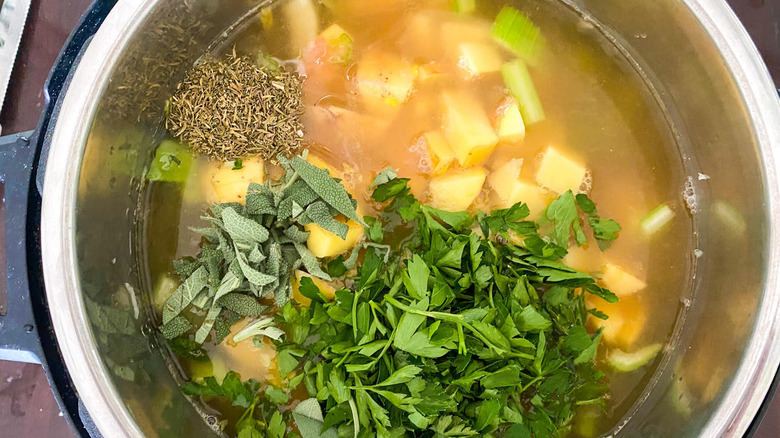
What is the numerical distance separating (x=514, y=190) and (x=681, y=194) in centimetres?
62

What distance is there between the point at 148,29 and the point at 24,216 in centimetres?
61

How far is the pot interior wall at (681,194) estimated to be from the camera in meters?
1.54

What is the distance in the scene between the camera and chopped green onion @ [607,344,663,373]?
5.81 ft

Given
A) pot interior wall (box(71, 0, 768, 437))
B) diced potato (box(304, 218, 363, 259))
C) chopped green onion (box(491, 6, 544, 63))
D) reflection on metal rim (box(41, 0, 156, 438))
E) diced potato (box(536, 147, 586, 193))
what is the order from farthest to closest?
chopped green onion (box(491, 6, 544, 63))
diced potato (box(536, 147, 586, 193))
diced potato (box(304, 218, 363, 259))
pot interior wall (box(71, 0, 768, 437))
reflection on metal rim (box(41, 0, 156, 438))

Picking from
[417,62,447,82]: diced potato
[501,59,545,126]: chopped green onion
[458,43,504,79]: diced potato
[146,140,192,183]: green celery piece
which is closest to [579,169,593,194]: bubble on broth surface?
[501,59,545,126]: chopped green onion

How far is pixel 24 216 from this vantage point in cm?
148

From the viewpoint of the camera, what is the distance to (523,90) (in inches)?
71.2

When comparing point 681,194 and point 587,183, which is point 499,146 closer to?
point 587,183

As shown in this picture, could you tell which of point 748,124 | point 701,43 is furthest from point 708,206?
point 701,43

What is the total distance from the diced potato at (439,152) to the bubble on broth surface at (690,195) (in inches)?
32.2

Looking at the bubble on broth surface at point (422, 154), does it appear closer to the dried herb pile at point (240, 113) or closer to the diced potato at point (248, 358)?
the dried herb pile at point (240, 113)

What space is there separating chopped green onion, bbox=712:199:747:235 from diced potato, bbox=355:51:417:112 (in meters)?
1.06

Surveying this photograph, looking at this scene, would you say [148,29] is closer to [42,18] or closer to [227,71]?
[227,71]

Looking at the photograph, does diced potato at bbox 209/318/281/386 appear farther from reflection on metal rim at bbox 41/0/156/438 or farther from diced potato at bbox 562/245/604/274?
diced potato at bbox 562/245/604/274
